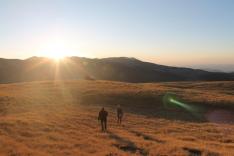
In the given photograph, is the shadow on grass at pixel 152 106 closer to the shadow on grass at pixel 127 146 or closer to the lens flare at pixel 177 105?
the lens flare at pixel 177 105

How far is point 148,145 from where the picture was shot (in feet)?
79.0

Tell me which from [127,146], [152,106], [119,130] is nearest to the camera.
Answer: [127,146]

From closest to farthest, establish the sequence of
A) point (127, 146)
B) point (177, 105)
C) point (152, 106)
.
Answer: point (127, 146) < point (177, 105) < point (152, 106)

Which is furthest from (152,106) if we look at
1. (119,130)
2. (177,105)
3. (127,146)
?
(127,146)

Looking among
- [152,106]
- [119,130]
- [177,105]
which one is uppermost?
[177,105]

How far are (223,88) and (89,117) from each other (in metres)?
60.3

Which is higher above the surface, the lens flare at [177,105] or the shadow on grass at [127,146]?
the lens flare at [177,105]

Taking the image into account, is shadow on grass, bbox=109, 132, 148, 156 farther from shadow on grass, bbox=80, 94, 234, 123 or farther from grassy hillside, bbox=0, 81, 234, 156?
shadow on grass, bbox=80, 94, 234, 123

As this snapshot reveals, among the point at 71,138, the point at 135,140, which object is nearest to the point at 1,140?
the point at 71,138

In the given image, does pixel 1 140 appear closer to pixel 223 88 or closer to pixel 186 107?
pixel 186 107

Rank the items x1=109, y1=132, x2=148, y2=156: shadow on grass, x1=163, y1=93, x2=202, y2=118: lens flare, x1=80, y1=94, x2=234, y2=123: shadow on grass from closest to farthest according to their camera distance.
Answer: x1=109, y1=132, x2=148, y2=156: shadow on grass < x1=80, y1=94, x2=234, y2=123: shadow on grass < x1=163, y1=93, x2=202, y2=118: lens flare

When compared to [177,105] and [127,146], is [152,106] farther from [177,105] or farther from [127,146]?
[127,146]

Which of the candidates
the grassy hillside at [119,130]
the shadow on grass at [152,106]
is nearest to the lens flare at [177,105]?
the shadow on grass at [152,106]

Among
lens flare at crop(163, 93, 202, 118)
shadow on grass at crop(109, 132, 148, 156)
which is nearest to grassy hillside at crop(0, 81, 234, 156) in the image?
shadow on grass at crop(109, 132, 148, 156)
